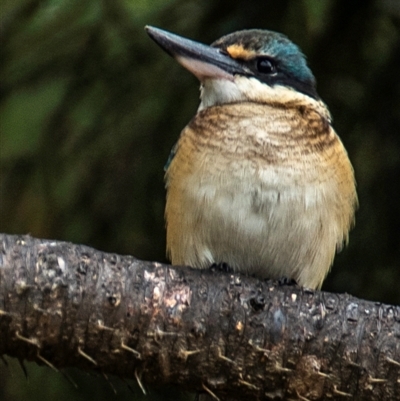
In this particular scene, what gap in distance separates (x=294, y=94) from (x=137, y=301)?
55.2 inches

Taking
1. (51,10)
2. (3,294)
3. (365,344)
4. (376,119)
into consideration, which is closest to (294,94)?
(376,119)

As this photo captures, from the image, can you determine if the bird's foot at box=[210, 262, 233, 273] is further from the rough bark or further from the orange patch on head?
the orange patch on head

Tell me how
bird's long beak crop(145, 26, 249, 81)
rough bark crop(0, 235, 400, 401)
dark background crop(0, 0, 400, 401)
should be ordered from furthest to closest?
dark background crop(0, 0, 400, 401)
bird's long beak crop(145, 26, 249, 81)
rough bark crop(0, 235, 400, 401)

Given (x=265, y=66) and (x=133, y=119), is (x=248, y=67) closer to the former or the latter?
(x=265, y=66)

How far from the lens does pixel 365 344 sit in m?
Result: 3.03

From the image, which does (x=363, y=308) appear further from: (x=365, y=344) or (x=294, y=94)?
(x=294, y=94)

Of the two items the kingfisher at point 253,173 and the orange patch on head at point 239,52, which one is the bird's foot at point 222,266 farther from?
the orange patch on head at point 239,52

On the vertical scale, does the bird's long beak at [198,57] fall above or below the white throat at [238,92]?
above

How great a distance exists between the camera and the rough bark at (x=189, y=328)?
2805 millimetres

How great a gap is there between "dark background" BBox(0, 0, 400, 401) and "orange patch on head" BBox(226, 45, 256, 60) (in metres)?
0.29

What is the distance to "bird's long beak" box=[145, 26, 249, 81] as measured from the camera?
367cm

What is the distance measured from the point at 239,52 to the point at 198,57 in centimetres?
21

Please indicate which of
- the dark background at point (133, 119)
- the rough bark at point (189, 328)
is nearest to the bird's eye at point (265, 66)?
the dark background at point (133, 119)

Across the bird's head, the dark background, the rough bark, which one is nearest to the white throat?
the bird's head
